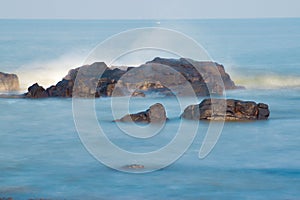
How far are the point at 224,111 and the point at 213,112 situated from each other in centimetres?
36

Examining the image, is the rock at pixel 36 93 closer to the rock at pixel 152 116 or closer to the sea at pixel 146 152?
the sea at pixel 146 152

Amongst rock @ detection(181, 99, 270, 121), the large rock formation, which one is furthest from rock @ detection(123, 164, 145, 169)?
the large rock formation

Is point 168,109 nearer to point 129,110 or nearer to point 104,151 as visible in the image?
point 129,110

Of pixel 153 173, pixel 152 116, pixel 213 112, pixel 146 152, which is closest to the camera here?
Result: pixel 153 173

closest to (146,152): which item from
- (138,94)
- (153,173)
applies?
(153,173)

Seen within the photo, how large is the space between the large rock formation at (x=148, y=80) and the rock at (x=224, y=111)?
6539mm

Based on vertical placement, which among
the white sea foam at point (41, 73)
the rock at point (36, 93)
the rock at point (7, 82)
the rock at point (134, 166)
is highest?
the white sea foam at point (41, 73)

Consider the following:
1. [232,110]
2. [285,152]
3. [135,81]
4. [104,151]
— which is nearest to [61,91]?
[135,81]

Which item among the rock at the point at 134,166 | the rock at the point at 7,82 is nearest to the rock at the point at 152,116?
the rock at the point at 134,166

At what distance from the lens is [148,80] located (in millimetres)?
33844

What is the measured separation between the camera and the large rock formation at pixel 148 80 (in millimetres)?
31906

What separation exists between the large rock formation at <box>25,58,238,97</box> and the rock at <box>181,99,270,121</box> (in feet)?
21.5

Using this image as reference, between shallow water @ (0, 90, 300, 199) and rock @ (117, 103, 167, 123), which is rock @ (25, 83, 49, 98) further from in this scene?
rock @ (117, 103, 167, 123)

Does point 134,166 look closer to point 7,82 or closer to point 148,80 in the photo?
point 148,80
